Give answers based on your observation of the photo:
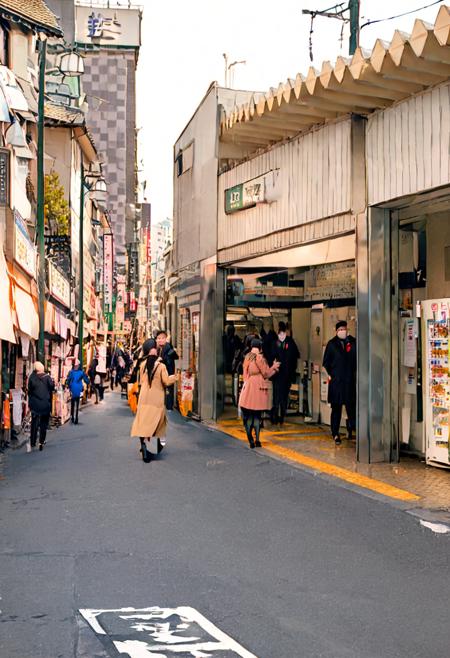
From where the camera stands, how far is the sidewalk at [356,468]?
1017 cm

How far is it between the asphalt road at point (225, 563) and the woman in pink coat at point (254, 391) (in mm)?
2367

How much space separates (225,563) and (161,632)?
1.83 metres

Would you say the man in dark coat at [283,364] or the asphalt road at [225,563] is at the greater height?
the man in dark coat at [283,364]

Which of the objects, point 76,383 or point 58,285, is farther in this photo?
point 58,285

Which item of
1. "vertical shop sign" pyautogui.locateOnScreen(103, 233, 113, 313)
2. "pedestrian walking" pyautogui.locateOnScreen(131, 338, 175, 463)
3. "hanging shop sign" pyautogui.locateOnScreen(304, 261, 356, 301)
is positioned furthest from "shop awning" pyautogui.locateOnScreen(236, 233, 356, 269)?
"vertical shop sign" pyautogui.locateOnScreen(103, 233, 113, 313)

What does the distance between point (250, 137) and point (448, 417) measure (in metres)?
7.41

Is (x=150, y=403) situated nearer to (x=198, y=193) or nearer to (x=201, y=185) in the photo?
(x=201, y=185)

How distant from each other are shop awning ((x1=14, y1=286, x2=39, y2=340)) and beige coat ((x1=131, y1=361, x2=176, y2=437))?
538 centimetres

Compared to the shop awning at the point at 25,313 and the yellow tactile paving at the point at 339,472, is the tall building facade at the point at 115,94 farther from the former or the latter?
the yellow tactile paving at the point at 339,472

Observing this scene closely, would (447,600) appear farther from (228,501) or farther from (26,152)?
(26,152)

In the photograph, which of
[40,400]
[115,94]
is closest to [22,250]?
[40,400]

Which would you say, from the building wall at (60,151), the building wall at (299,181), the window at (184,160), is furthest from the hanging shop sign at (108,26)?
the building wall at (299,181)

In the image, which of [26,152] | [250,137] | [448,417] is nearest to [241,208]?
[250,137]

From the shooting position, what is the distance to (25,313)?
19312 mm
